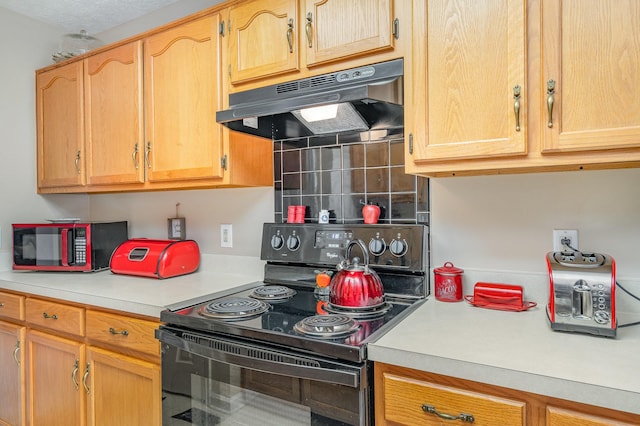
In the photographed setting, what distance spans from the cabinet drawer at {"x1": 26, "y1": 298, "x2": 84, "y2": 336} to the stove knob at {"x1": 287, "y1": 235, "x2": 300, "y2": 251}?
0.91 metres

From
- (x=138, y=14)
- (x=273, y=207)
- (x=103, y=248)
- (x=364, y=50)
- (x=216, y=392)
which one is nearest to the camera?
(x=216, y=392)

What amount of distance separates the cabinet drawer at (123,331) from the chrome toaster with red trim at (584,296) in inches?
51.3

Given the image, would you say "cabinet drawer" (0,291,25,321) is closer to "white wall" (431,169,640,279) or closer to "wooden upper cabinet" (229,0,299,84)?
"wooden upper cabinet" (229,0,299,84)

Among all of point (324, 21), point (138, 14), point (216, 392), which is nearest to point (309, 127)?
point (324, 21)

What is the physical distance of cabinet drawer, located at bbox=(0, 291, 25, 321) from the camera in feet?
6.30

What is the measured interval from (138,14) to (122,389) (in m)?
2.11

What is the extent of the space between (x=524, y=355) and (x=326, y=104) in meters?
0.92

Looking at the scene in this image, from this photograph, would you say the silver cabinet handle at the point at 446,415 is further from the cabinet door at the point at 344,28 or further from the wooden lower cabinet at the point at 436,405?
the cabinet door at the point at 344,28

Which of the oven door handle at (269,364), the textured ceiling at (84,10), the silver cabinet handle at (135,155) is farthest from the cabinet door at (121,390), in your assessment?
the textured ceiling at (84,10)

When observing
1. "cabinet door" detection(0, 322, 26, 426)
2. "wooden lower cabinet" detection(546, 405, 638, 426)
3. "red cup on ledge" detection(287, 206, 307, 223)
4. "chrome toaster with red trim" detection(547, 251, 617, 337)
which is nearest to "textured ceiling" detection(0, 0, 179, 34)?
"red cup on ledge" detection(287, 206, 307, 223)

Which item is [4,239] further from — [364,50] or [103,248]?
[364,50]

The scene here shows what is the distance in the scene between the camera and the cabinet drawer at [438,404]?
89cm

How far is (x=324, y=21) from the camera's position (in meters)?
1.48

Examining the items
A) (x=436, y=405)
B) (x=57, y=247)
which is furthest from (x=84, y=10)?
(x=436, y=405)
